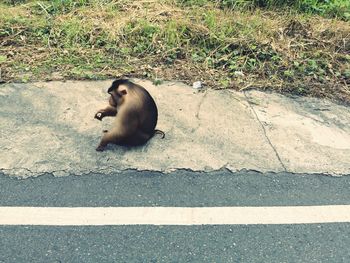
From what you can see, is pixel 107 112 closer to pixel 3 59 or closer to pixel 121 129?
pixel 121 129

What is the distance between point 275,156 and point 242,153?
0.29m

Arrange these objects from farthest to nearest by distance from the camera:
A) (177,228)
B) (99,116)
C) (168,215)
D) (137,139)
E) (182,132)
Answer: (182,132) < (99,116) < (137,139) < (168,215) < (177,228)

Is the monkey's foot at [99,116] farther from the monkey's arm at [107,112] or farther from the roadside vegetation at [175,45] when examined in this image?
the roadside vegetation at [175,45]

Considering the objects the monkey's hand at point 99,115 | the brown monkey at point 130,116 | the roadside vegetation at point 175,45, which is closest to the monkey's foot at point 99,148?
the brown monkey at point 130,116

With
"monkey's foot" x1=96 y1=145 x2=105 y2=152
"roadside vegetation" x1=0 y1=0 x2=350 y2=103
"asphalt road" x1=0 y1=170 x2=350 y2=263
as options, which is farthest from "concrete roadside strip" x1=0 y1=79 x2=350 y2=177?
"roadside vegetation" x1=0 y1=0 x2=350 y2=103

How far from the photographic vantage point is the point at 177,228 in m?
2.88

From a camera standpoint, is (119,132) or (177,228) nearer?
(177,228)

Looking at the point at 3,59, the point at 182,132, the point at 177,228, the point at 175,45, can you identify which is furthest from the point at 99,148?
the point at 175,45

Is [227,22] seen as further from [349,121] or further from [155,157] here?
[155,157]

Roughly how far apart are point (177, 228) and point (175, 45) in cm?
276

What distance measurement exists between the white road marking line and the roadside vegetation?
182 centimetres

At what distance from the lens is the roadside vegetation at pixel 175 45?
468 centimetres

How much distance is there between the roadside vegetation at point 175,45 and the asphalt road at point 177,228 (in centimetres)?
153

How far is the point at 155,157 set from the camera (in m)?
3.52
